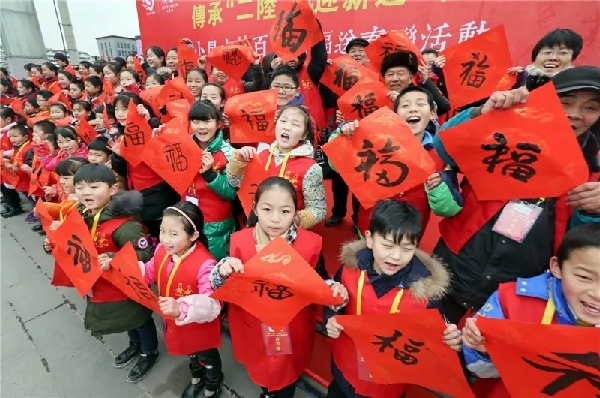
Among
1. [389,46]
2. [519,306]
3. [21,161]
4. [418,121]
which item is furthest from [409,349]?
[21,161]

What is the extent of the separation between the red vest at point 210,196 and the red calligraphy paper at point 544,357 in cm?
214

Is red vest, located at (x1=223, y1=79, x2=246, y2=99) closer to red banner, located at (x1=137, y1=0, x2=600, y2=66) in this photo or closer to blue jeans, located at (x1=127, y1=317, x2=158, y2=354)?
red banner, located at (x1=137, y1=0, x2=600, y2=66)

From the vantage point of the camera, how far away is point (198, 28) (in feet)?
27.0

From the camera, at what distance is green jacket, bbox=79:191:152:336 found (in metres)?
2.31

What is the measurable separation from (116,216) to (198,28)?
289 inches

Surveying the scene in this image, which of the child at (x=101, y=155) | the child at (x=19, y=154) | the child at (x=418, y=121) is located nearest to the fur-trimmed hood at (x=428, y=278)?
the child at (x=418, y=121)

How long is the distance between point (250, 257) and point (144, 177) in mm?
1940

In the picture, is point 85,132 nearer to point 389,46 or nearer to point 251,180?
point 251,180

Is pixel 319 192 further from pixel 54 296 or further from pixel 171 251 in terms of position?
pixel 54 296

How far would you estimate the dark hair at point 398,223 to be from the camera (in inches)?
60.1

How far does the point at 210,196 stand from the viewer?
2.79 metres

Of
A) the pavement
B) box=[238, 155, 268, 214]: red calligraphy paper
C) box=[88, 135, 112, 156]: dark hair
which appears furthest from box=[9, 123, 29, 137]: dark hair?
box=[238, 155, 268, 214]: red calligraphy paper

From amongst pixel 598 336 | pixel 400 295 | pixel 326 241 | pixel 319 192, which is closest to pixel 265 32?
pixel 326 241

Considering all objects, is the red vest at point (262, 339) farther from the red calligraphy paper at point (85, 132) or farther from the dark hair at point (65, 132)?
the red calligraphy paper at point (85, 132)
